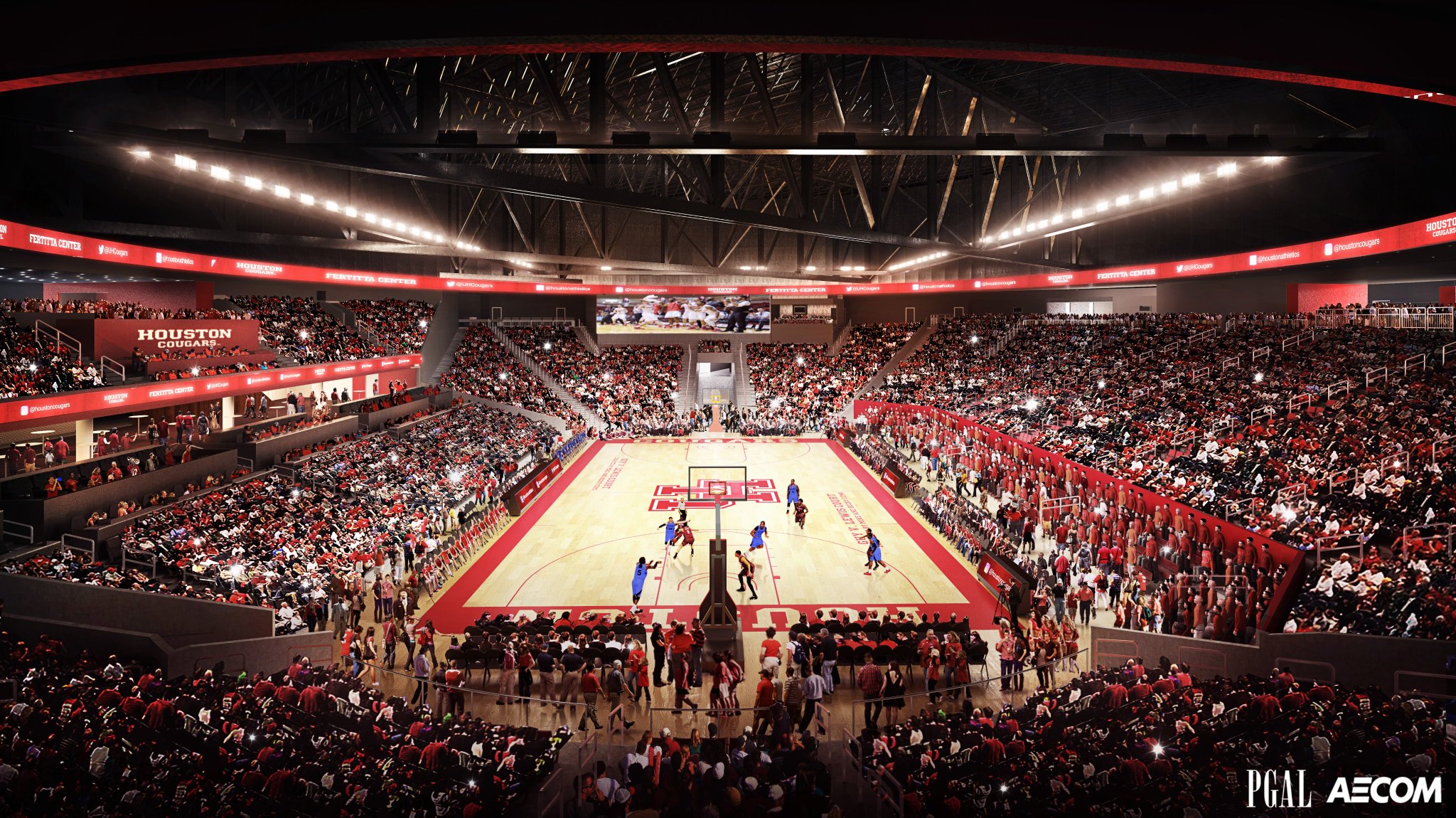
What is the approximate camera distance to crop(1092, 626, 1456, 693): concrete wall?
10586mm

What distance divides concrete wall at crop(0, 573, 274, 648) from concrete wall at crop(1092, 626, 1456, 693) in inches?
609

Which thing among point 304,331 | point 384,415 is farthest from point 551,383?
point 304,331

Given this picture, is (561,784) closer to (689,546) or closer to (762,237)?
(689,546)

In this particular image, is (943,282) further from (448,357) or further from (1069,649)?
(1069,649)

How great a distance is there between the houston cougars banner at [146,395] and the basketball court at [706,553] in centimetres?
1090

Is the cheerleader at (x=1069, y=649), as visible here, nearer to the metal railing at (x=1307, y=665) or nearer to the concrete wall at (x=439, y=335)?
the metal railing at (x=1307, y=665)

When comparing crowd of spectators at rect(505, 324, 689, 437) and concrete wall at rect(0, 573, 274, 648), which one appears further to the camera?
crowd of spectators at rect(505, 324, 689, 437)

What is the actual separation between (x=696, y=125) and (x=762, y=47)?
19.5 metres

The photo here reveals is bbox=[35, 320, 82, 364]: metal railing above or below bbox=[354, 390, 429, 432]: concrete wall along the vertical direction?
above

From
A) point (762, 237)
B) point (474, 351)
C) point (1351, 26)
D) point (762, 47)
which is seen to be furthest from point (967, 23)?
point (474, 351)

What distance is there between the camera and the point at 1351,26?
6.38 m

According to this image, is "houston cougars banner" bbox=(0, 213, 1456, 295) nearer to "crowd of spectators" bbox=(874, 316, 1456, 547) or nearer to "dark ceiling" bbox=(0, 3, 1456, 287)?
"dark ceiling" bbox=(0, 3, 1456, 287)

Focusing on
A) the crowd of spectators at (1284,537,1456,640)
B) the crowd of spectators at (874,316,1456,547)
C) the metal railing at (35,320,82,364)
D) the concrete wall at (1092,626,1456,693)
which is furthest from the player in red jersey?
the metal railing at (35,320,82,364)

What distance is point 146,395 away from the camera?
2275 cm
